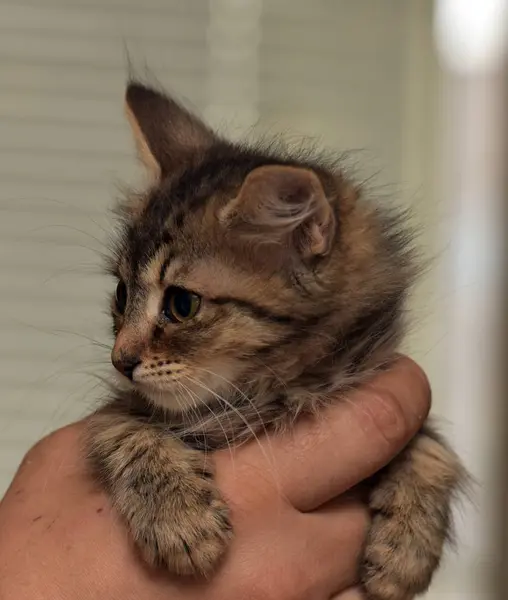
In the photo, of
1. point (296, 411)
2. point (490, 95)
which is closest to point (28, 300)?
point (296, 411)

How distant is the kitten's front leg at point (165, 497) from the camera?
0.88m

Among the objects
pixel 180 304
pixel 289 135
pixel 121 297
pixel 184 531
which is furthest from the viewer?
pixel 289 135

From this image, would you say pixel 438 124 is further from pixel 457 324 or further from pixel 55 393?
pixel 55 393

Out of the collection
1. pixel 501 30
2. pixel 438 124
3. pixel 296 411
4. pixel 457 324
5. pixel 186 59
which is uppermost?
pixel 501 30

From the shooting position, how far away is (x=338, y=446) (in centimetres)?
101

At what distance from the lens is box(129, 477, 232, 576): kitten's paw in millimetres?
875

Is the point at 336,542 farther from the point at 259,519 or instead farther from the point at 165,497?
the point at 165,497

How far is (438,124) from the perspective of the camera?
7.32ft

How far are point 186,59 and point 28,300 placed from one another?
83 centimetres

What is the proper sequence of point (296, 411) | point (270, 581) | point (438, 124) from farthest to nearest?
point (438, 124) < point (296, 411) < point (270, 581)

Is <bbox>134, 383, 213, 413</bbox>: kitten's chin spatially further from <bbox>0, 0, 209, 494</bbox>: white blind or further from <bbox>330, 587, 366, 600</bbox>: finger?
<bbox>0, 0, 209, 494</bbox>: white blind

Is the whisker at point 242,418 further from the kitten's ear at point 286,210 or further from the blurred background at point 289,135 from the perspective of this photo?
the blurred background at point 289,135

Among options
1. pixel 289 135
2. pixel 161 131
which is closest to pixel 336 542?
pixel 161 131

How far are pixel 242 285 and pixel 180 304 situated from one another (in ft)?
0.28
